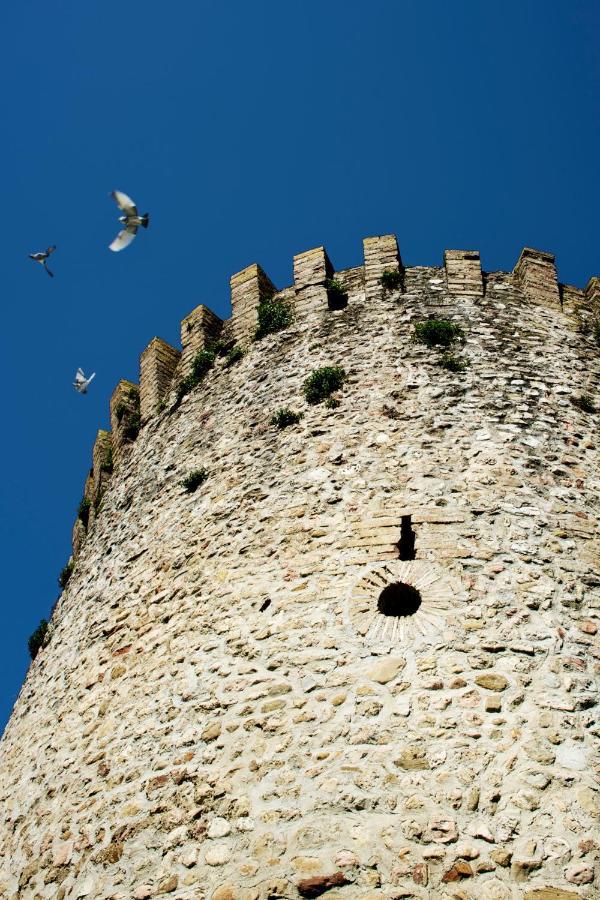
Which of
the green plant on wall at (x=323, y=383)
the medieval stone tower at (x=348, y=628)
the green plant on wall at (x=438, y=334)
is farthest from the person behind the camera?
the green plant on wall at (x=438, y=334)

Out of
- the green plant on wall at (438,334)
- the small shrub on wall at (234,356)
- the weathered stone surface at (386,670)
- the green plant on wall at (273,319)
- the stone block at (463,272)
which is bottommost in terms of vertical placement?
the weathered stone surface at (386,670)

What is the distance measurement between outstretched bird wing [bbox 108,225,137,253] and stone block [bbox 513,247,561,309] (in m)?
4.37

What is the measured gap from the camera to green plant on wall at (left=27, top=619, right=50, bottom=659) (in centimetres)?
945

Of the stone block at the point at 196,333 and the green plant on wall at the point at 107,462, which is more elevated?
the stone block at the point at 196,333

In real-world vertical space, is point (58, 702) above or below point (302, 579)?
below

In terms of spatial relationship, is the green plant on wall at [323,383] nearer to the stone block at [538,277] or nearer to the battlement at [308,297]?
the battlement at [308,297]

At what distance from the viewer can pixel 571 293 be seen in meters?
10.0

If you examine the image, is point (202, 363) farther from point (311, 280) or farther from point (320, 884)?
point (320, 884)

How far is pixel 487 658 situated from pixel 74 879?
10.1ft

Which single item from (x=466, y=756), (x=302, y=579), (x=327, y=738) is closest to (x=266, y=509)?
(x=302, y=579)

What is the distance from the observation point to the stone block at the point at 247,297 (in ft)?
33.4

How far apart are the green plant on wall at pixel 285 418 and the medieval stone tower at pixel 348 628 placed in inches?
3.0

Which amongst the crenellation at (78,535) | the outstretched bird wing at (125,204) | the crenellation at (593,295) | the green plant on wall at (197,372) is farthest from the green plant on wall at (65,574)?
the crenellation at (593,295)

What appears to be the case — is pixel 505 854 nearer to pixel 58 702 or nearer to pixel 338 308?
pixel 58 702
